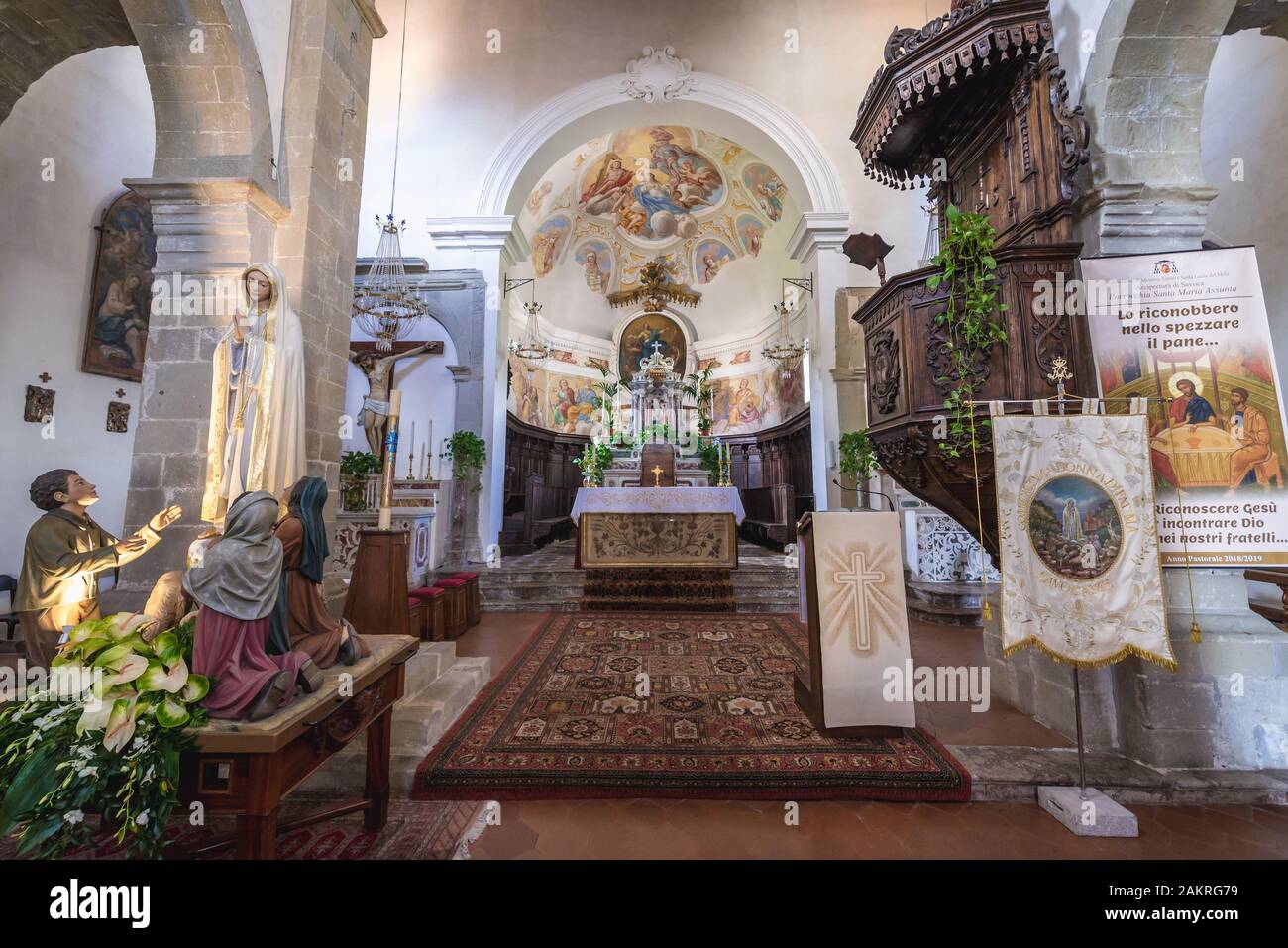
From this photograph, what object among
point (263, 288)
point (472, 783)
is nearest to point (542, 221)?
point (263, 288)

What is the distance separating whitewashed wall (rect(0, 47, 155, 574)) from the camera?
5012 millimetres

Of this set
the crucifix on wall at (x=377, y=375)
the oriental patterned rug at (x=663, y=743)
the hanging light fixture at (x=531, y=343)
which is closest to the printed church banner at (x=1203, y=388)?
the oriental patterned rug at (x=663, y=743)

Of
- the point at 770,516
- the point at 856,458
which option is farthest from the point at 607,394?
the point at 856,458

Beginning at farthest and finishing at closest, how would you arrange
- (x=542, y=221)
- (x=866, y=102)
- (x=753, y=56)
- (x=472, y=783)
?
(x=542, y=221), (x=753, y=56), (x=866, y=102), (x=472, y=783)

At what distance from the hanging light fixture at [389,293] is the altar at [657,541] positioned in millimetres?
3539

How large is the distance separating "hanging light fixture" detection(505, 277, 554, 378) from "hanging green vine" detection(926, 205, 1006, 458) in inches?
277

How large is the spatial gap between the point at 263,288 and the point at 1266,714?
5.52 meters

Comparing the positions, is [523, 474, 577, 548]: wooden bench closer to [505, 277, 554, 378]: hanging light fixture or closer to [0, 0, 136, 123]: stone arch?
[505, 277, 554, 378]: hanging light fixture

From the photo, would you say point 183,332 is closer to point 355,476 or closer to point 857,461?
point 355,476

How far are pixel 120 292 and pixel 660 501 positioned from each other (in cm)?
675

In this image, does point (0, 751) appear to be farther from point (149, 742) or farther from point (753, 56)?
point (753, 56)

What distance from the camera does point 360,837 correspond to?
2.08 meters

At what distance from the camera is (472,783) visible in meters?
2.43

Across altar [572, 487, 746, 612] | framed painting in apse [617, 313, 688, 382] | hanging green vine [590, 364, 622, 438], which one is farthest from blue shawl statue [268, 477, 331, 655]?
framed painting in apse [617, 313, 688, 382]
